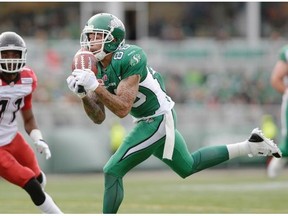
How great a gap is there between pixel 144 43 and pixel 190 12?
2.27 metres

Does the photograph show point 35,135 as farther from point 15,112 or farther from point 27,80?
point 27,80

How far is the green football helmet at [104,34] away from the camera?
6.19 meters

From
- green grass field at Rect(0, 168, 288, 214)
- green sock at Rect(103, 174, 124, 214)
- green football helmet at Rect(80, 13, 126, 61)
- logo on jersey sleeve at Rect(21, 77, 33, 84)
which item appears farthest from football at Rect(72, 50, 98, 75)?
green grass field at Rect(0, 168, 288, 214)

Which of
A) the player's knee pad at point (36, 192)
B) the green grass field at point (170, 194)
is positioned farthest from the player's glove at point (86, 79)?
the green grass field at point (170, 194)

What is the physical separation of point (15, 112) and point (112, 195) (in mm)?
1268

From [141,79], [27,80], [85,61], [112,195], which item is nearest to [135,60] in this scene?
[141,79]

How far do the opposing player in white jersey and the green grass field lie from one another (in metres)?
0.96

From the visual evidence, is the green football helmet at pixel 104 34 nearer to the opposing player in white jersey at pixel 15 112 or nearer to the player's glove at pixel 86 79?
the player's glove at pixel 86 79

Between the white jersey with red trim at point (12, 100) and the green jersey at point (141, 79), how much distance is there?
795mm

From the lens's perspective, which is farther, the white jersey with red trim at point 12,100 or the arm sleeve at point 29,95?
the arm sleeve at point 29,95

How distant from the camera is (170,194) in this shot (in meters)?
9.95

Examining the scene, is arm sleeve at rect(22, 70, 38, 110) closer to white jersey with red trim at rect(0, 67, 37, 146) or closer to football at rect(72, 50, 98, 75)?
Answer: white jersey with red trim at rect(0, 67, 37, 146)

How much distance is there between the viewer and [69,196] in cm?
978

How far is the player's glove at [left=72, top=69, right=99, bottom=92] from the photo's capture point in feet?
19.1
